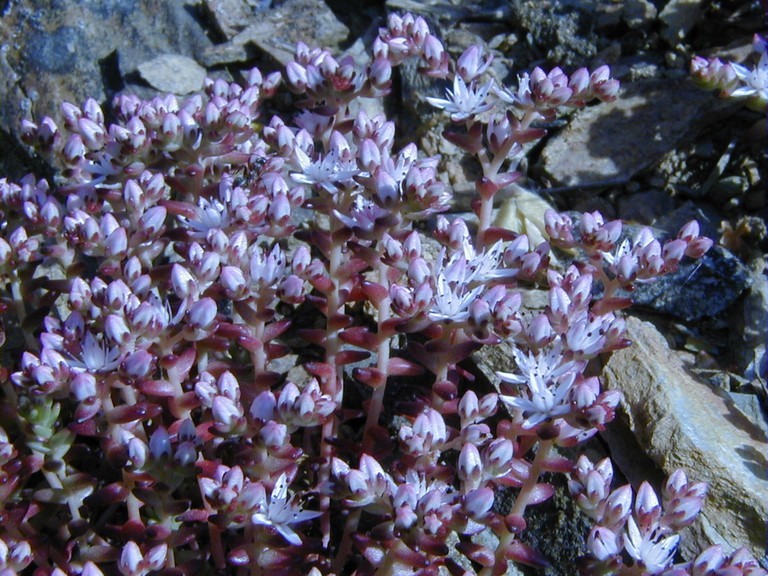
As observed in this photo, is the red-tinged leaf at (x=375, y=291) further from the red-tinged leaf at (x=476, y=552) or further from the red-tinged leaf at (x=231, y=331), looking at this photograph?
the red-tinged leaf at (x=476, y=552)

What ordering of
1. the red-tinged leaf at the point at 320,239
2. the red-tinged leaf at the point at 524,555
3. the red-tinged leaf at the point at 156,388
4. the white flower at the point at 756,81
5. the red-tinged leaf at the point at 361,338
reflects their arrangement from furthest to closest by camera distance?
the white flower at the point at 756,81 → the red-tinged leaf at the point at 320,239 → the red-tinged leaf at the point at 361,338 → the red-tinged leaf at the point at 156,388 → the red-tinged leaf at the point at 524,555

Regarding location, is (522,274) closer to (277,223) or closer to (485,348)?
(485,348)

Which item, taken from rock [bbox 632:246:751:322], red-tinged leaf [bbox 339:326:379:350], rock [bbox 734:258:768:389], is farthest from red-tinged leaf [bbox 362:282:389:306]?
rock [bbox 734:258:768:389]

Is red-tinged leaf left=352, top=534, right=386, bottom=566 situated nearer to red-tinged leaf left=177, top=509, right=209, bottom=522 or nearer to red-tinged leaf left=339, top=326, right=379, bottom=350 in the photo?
red-tinged leaf left=177, top=509, right=209, bottom=522

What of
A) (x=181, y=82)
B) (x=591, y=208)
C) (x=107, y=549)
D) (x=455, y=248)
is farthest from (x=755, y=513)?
(x=181, y=82)

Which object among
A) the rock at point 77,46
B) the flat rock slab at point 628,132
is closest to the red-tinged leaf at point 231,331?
the flat rock slab at point 628,132

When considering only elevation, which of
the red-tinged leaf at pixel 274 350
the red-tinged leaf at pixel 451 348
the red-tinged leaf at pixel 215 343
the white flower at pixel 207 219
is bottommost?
the red-tinged leaf at pixel 274 350

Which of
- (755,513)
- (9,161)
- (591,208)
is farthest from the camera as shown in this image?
(9,161)

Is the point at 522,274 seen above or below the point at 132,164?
below
